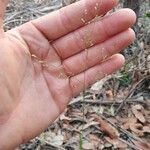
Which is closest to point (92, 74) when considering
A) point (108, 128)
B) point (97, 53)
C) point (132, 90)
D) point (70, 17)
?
point (97, 53)

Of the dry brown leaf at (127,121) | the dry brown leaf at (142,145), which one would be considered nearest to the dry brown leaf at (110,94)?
the dry brown leaf at (127,121)

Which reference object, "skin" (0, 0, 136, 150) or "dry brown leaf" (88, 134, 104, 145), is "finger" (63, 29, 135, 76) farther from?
"dry brown leaf" (88, 134, 104, 145)

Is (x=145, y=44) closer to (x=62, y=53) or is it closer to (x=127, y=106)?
(x=127, y=106)

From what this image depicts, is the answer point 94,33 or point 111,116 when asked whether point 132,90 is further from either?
point 94,33

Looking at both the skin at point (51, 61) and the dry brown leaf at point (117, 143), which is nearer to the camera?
the skin at point (51, 61)

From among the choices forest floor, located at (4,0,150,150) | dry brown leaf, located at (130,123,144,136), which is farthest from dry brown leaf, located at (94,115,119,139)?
dry brown leaf, located at (130,123,144,136)

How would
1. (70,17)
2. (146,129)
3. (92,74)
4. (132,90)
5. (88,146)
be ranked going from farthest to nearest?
(132,90)
(146,129)
(88,146)
(92,74)
(70,17)

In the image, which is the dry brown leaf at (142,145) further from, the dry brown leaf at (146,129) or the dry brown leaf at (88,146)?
the dry brown leaf at (88,146)
